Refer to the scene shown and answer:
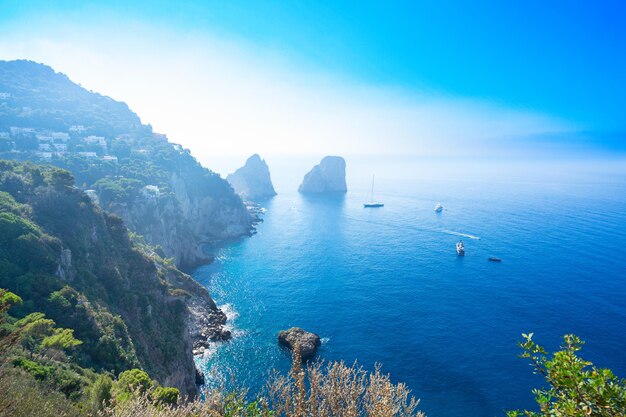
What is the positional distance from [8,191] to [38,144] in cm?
6037

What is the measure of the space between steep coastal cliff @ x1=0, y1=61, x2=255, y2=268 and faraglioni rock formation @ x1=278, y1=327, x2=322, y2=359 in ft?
128

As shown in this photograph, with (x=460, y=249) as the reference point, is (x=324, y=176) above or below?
above

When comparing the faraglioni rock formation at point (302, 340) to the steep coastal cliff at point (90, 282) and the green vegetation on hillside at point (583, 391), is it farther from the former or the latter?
the green vegetation on hillside at point (583, 391)

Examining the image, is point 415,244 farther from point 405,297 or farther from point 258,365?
point 258,365

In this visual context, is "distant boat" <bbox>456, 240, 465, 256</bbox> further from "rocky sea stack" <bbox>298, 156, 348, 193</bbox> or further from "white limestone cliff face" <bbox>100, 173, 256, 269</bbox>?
"rocky sea stack" <bbox>298, 156, 348, 193</bbox>

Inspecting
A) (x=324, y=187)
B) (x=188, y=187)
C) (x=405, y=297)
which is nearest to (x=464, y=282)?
(x=405, y=297)

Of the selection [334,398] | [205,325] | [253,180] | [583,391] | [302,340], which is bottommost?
[205,325]

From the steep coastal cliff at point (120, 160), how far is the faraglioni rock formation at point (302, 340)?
39.1 meters

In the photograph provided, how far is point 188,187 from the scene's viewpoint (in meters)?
103

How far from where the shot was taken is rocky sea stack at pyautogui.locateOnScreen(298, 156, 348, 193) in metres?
188

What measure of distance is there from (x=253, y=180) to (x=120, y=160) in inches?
3180

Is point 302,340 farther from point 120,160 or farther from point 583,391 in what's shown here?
point 120,160

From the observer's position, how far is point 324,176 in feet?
620

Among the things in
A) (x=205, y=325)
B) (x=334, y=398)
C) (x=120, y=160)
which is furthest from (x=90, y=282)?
(x=120, y=160)
